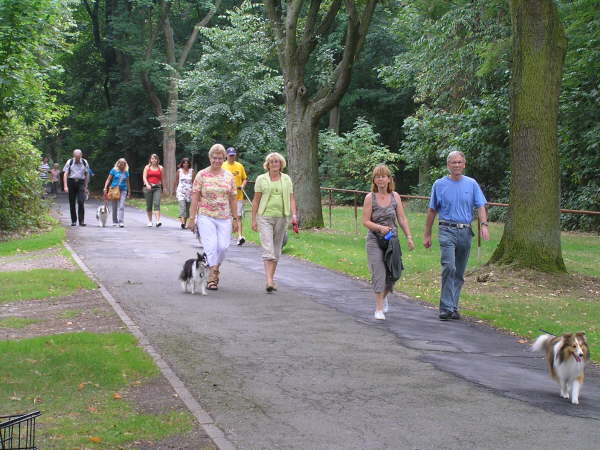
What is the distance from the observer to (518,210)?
1362 cm

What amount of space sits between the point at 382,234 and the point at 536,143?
4.28 m

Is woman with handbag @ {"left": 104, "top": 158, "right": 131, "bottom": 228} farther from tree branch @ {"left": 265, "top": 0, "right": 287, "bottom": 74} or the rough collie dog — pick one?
the rough collie dog

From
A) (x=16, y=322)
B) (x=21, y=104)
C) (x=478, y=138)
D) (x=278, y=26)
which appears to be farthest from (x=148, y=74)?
(x=16, y=322)

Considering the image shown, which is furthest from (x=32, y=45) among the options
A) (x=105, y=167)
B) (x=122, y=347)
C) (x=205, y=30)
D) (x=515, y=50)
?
(x=105, y=167)

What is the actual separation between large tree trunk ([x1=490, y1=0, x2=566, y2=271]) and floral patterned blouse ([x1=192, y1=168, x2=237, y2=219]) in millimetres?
4643

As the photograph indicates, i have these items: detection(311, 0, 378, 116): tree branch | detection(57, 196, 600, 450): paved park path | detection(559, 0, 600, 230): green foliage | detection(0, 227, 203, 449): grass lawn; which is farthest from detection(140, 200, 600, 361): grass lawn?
detection(559, 0, 600, 230): green foliage

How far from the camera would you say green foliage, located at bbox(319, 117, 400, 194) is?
4047cm

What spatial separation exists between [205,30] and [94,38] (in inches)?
711

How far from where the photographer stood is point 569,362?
22.3 feet

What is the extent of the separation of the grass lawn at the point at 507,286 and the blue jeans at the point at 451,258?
531 millimetres

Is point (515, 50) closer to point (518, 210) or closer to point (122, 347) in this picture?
point (518, 210)

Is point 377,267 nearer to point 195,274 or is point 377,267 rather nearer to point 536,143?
point 195,274

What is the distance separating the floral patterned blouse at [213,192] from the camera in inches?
488

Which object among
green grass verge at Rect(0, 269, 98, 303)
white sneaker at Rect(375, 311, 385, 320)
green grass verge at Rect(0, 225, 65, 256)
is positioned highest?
green grass verge at Rect(0, 225, 65, 256)
